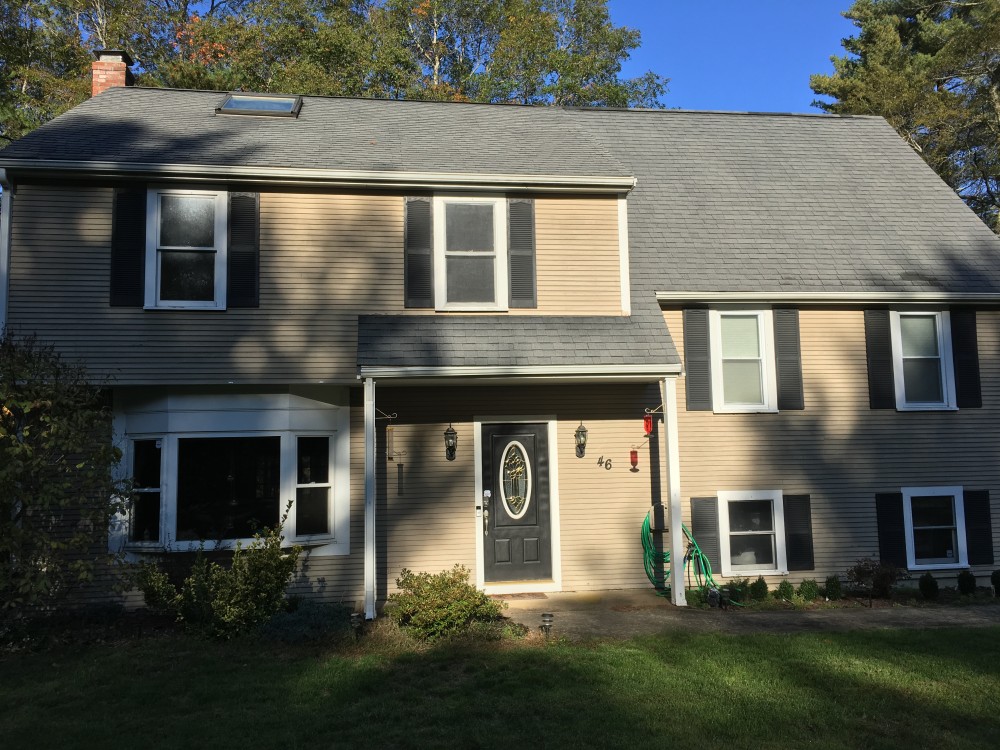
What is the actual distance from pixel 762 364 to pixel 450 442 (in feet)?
15.2

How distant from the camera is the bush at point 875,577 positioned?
9.91 m

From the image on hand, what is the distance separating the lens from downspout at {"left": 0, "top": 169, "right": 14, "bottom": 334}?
9086 mm

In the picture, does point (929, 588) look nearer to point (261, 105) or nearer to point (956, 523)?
point (956, 523)

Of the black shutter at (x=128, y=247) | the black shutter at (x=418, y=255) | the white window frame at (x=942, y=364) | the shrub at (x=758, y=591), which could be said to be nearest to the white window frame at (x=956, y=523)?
the white window frame at (x=942, y=364)

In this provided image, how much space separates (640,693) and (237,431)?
5.86 metres

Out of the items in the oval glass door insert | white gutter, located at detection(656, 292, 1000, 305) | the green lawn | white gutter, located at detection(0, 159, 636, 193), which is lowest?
the green lawn

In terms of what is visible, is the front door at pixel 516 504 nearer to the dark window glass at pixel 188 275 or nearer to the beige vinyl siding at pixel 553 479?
the beige vinyl siding at pixel 553 479

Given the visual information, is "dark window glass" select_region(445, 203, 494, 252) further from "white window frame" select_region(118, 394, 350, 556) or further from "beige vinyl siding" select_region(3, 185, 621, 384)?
"white window frame" select_region(118, 394, 350, 556)

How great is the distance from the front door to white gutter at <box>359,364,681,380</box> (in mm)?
1431

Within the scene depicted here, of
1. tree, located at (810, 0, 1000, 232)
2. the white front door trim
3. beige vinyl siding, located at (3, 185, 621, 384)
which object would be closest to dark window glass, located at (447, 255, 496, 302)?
beige vinyl siding, located at (3, 185, 621, 384)

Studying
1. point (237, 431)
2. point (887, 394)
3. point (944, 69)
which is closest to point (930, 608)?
point (887, 394)

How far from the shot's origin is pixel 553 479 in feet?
34.4

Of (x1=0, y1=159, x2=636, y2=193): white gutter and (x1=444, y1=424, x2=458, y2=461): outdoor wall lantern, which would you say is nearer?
(x1=0, y1=159, x2=636, y2=193): white gutter

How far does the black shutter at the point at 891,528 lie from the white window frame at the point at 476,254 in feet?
19.9
